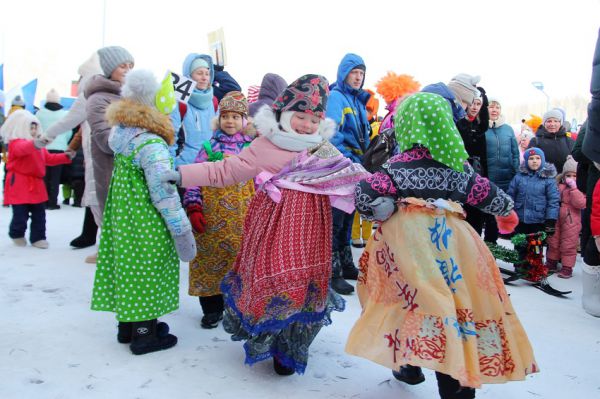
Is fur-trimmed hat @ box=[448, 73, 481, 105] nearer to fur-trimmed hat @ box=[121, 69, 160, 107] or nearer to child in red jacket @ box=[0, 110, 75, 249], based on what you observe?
fur-trimmed hat @ box=[121, 69, 160, 107]

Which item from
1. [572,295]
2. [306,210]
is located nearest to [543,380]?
[306,210]

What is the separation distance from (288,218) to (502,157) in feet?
13.1

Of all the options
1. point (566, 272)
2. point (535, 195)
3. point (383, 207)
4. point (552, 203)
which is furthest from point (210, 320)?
point (566, 272)

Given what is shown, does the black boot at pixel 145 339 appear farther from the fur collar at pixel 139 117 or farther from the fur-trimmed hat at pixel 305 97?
the fur-trimmed hat at pixel 305 97

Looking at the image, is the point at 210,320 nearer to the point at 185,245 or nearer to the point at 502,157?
the point at 185,245

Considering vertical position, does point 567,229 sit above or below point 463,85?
below

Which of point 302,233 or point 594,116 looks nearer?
point 594,116

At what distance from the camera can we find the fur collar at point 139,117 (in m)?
2.72

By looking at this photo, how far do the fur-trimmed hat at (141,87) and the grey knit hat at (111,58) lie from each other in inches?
49.4

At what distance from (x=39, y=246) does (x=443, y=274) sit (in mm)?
4791

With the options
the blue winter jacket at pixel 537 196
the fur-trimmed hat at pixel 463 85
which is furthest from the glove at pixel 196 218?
the blue winter jacket at pixel 537 196

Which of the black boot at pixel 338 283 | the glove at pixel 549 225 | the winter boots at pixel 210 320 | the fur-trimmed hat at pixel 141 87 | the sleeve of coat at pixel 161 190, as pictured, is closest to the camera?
the sleeve of coat at pixel 161 190

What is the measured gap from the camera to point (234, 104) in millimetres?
3314

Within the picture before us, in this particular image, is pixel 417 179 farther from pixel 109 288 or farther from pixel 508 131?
pixel 508 131
